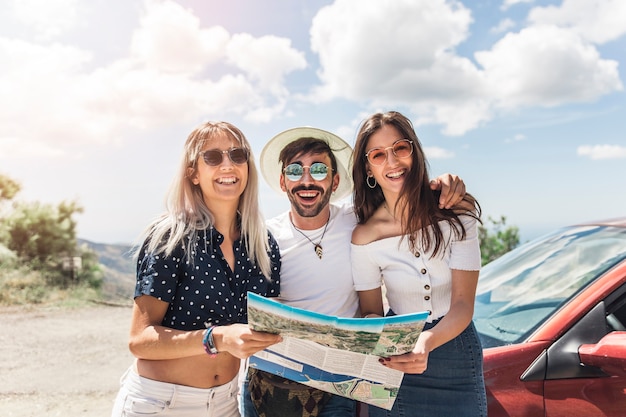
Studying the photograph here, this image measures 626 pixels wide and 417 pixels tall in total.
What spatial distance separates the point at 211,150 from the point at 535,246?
2.21 m

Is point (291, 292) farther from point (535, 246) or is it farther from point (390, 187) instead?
point (535, 246)

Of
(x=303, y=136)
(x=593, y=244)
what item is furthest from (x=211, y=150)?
(x=593, y=244)

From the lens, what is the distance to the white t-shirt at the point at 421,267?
202 centimetres

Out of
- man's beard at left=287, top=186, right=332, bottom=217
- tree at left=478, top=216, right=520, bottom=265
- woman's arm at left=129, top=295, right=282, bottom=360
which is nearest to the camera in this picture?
woman's arm at left=129, top=295, right=282, bottom=360

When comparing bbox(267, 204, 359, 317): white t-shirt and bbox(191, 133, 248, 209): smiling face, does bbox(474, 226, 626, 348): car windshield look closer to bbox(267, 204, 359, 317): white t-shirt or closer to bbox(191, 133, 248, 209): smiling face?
bbox(267, 204, 359, 317): white t-shirt

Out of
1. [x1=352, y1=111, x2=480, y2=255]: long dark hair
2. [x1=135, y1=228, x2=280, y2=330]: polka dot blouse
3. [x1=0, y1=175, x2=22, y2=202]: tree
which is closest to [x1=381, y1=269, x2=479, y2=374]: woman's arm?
[x1=352, y1=111, x2=480, y2=255]: long dark hair

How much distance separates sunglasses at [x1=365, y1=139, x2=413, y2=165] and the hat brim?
469 millimetres

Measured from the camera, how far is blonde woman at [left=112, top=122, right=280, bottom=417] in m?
1.82

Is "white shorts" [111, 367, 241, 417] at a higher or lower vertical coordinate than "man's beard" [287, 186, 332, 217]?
lower

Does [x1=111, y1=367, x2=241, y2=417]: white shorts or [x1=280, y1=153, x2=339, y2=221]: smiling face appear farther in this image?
[x1=280, y1=153, x2=339, y2=221]: smiling face

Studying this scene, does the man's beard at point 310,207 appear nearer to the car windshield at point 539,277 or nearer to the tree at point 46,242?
the car windshield at point 539,277

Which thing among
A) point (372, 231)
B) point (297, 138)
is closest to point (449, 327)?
point (372, 231)

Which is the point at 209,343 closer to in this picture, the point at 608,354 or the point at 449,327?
the point at 449,327

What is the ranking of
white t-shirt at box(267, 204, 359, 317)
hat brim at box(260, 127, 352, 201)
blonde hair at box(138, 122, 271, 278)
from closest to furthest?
blonde hair at box(138, 122, 271, 278) < white t-shirt at box(267, 204, 359, 317) < hat brim at box(260, 127, 352, 201)
